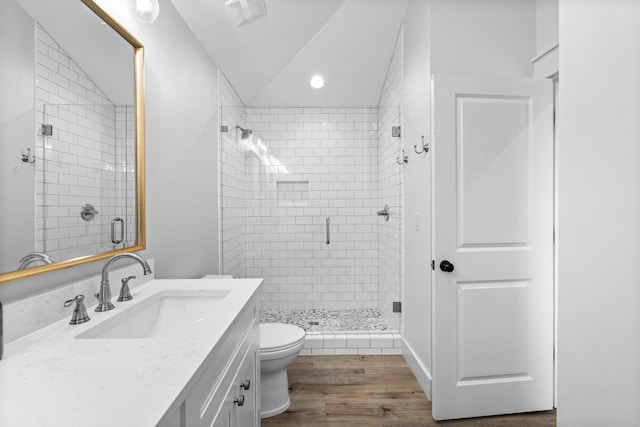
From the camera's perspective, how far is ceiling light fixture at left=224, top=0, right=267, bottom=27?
5.82 feet

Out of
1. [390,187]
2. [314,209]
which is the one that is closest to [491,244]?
[390,187]

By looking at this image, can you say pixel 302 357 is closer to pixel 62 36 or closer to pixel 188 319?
pixel 188 319

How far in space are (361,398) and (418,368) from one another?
45 centimetres

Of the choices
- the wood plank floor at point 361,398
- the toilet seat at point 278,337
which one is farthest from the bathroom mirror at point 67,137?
the wood plank floor at point 361,398

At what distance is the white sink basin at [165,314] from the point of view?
105 cm

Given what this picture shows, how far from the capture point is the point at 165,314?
1.25 metres

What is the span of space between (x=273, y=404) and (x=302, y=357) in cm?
69

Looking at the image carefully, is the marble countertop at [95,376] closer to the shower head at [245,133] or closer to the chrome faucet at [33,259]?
the chrome faucet at [33,259]

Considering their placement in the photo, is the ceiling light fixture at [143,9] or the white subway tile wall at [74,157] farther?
the ceiling light fixture at [143,9]

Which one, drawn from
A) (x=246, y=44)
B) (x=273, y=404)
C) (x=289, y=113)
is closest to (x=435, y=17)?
(x=246, y=44)

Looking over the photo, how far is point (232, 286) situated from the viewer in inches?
53.2

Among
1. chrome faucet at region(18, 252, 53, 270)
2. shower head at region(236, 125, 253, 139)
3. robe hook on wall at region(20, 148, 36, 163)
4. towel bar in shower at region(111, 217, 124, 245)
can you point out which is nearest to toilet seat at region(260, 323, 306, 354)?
towel bar in shower at region(111, 217, 124, 245)

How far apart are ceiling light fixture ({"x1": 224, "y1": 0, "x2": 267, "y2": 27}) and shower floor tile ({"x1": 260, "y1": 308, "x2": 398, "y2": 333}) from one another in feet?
7.58

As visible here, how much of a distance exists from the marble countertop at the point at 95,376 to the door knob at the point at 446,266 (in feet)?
4.14
